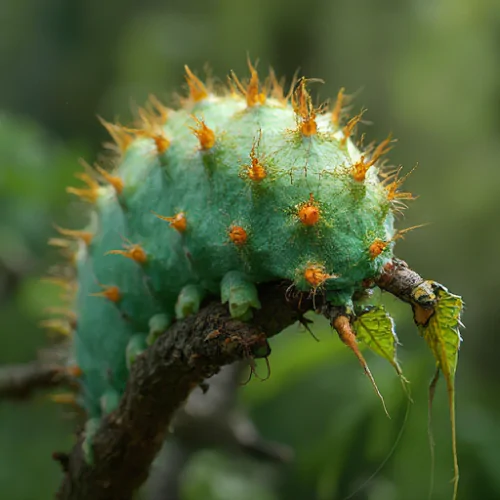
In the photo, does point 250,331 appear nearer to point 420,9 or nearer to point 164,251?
point 164,251

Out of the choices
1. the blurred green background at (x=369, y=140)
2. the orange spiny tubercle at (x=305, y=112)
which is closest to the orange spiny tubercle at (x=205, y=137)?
the orange spiny tubercle at (x=305, y=112)

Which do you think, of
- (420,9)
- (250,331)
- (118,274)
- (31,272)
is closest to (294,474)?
(31,272)

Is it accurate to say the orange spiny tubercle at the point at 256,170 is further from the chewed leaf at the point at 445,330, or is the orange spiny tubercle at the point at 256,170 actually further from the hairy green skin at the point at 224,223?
the chewed leaf at the point at 445,330

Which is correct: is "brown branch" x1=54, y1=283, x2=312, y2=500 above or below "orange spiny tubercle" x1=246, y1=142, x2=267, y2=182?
below

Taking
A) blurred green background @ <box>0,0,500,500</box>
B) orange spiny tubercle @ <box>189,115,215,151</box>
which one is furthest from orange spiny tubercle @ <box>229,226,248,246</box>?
blurred green background @ <box>0,0,500,500</box>

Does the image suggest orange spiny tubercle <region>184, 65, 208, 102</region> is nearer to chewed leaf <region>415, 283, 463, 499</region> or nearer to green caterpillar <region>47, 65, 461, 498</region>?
green caterpillar <region>47, 65, 461, 498</region>
